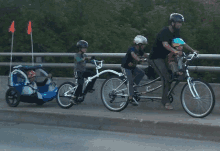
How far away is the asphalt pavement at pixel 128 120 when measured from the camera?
6.98 metres

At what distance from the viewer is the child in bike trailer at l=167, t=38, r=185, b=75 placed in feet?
26.1

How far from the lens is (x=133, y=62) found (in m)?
8.81

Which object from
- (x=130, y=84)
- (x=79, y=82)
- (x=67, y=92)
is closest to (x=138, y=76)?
(x=130, y=84)

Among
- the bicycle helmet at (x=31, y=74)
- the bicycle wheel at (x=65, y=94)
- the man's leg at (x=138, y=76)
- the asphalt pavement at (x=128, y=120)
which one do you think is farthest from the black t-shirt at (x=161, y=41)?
the bicycle helmet at (x=31, y=74)

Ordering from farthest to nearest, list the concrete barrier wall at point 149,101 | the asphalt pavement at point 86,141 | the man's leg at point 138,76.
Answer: the man's leg at point 138,76 < the concrete barrier wall at point 149,101 < the asphalt pavement at point 86,141

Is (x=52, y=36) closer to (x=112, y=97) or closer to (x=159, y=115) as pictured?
(x=112, y=97)

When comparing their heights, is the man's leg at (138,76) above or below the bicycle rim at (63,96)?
above

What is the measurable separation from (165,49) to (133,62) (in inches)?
31.4

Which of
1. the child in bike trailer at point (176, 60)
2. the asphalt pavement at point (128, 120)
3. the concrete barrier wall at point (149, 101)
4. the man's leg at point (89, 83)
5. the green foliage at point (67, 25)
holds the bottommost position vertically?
the asphalt pavement at point (128, 120)

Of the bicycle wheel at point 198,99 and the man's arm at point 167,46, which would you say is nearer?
the bicycle wheel at point 198,99

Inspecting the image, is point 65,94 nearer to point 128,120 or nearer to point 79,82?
point 79,82

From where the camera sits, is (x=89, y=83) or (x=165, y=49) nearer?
(x=165, y=49)

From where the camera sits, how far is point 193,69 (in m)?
8.66

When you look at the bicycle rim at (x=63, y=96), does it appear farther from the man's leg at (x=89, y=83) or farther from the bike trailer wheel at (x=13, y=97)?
the bike trailer wheel at (x=13, y=97)
